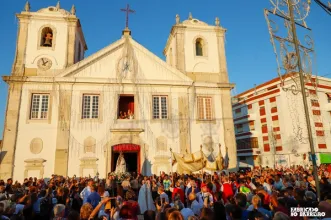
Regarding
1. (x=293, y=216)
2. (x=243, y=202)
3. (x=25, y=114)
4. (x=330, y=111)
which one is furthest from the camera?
(x=330, y=111)

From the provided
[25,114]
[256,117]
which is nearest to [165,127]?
[25,114]

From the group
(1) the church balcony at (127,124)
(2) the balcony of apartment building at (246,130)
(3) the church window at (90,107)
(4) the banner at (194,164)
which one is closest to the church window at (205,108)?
(4) the banner at (194,164)

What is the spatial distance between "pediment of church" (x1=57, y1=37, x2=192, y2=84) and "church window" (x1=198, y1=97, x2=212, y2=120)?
2.10 m

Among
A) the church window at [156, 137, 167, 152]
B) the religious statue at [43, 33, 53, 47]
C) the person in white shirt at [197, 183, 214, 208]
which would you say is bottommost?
the person in white shirt at [197, 183, 214, 208]

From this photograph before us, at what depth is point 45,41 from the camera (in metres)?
19.8

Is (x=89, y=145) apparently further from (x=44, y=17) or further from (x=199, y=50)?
(x=199, y=50)

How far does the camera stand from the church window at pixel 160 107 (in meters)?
19.2

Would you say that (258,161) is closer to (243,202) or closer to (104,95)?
(104,95)

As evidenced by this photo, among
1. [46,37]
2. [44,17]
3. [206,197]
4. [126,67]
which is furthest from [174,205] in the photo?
[44,17]

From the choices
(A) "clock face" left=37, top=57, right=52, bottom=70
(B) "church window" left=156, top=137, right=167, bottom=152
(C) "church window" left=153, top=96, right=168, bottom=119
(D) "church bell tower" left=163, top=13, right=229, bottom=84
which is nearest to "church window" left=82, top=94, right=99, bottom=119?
(A) "clock face" left=37, top=57, right=52, bottom=70

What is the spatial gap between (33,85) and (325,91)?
39.7 metres

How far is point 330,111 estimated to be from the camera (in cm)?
3594

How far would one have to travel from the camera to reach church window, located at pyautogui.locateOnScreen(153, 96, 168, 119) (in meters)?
19.2

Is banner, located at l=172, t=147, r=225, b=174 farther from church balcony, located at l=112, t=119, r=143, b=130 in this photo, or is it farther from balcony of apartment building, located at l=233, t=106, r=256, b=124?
balcony of apartment building, located at l=233, t=106, r=256, b=124
